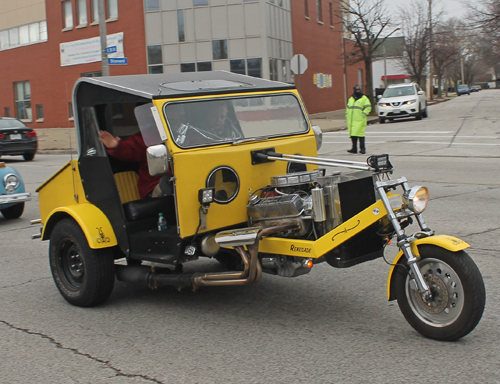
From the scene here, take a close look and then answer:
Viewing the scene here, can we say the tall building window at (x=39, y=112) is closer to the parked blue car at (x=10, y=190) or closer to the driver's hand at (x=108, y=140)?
the parked blue car at (x=10, y=190)

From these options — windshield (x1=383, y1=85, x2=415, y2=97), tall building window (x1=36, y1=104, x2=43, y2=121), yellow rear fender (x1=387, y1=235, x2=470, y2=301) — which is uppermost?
tall building window (x1=36, y1=104, x2=43, y2=121)

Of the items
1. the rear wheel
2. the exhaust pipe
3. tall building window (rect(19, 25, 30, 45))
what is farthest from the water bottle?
tall building window (rect(19, 25, 30, 45))

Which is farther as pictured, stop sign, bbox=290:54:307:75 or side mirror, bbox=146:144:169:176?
stop sign, bbox=290:54:307:75

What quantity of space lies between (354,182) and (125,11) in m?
33.6

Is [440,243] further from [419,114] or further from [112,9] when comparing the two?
[112,9]

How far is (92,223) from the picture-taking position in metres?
5.08

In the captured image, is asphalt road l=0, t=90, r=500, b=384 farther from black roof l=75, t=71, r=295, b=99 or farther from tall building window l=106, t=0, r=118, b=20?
tall building window l=106, t=0, r=118, b=20

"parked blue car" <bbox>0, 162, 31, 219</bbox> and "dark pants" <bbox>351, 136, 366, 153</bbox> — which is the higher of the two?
"dark pants" <bbox>351, 136, 366, 153</bbox>

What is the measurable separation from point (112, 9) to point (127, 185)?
32.9m

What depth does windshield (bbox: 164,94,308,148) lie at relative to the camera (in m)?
4.74

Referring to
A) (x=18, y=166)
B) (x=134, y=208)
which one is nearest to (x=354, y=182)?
(x=134, y=208)

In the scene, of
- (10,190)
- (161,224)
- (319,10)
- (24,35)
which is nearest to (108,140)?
(161,224)

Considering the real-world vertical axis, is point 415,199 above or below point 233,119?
below

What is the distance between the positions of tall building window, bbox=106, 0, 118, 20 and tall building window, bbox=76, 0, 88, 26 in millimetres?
2107
